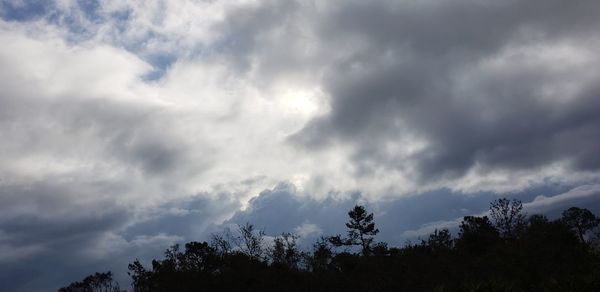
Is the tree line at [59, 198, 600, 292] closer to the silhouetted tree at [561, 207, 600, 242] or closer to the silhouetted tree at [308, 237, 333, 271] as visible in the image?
the silhouetted tree at [308, 237, 333, 271]

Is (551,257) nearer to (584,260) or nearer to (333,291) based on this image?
(584,260)

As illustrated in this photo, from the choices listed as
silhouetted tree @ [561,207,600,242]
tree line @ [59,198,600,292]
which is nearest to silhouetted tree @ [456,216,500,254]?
tree line @ [59,198,600,292]

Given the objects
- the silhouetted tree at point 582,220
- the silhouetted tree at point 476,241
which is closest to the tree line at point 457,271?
the silhouetted tree at point 476,241

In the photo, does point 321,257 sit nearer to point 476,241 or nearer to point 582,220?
point 476,241

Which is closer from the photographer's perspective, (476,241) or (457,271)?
(457,271)

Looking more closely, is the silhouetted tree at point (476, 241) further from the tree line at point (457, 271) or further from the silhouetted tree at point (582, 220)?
the silhouetted tree at point (582, 220)

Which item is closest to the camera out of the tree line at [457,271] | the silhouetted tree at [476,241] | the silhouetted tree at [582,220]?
the tree line at [457,271]

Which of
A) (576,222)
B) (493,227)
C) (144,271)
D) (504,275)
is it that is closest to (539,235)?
(504,275)

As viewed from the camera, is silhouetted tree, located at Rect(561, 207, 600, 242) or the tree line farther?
silhouetted tree, located at Rect(561, 207, 600, 242)

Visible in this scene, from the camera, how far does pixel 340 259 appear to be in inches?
2581

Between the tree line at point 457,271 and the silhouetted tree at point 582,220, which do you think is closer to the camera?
the tree line at point 457,271

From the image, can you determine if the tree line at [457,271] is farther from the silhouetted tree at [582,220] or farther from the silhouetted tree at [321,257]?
the silhouetted tree at [582,220]

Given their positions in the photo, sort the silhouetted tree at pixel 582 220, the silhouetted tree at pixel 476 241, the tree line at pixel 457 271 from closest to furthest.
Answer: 1. the tree line at pixel 457 271
2. the silhouetted tree at pixel 476 241
3. the silhouetted tree at pixel 582 220

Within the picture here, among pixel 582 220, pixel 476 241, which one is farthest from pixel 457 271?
pixel 582 220
